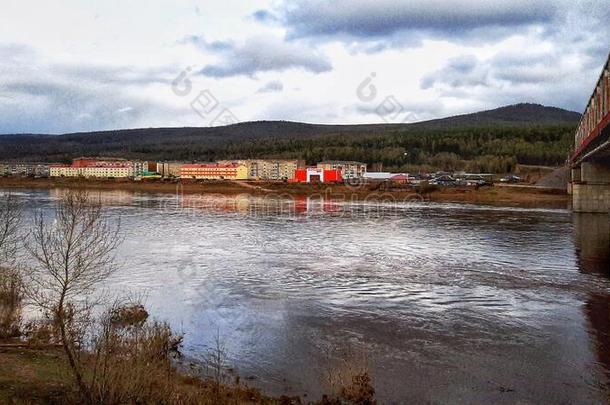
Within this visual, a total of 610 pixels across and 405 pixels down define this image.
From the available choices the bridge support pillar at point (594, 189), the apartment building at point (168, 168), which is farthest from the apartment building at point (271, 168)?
the bridge support pillar at point (594, 189)

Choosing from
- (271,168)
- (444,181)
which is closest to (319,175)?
(271,168)

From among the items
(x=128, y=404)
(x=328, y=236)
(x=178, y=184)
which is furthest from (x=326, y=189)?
(x=128, y=404)

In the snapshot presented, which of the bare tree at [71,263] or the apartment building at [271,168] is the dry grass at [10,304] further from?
the apartment building at [271,168]

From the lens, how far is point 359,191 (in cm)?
9675

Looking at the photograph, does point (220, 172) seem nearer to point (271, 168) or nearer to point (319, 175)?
point (271, 168)

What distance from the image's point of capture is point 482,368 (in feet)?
39.5

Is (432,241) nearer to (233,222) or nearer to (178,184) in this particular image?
(233,222)

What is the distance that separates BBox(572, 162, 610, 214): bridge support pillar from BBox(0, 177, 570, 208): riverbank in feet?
36.0

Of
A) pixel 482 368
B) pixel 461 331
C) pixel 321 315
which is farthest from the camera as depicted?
pixel 321 315

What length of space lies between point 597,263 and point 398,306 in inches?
531

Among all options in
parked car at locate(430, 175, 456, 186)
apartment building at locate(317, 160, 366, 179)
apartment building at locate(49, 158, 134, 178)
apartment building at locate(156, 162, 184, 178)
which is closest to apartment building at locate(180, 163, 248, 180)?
apartment building at locate(156, 162, 184, 178)

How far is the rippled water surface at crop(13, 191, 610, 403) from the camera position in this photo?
11.5 meters

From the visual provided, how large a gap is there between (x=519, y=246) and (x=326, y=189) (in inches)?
2772

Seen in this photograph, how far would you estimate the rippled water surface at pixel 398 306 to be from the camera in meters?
11.5
